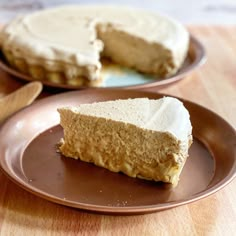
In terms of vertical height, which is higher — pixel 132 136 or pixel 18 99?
pixel 132 136

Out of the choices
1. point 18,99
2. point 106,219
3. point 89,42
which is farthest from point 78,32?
point 106,219

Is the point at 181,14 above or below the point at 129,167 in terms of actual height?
below

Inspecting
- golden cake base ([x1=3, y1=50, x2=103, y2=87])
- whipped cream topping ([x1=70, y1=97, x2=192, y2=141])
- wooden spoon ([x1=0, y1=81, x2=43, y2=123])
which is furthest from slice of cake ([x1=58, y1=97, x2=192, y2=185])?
golden cake base ([x1=3, y1=50, x2=103, y2=87])

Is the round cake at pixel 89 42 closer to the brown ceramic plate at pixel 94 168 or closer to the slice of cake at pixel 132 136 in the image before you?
the brown ceramic plate at pixel 94 168

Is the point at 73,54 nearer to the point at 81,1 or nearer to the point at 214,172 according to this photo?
the point at 214,172

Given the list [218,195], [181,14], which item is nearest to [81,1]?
[181,14]

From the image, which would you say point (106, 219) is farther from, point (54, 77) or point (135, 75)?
point (135, 75)

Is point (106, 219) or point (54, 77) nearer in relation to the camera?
point (106, 219)
